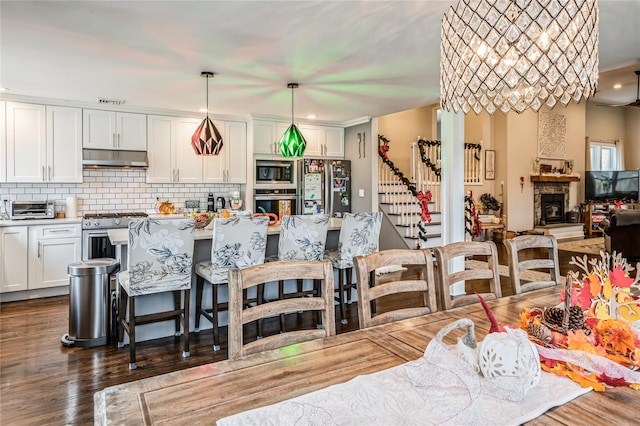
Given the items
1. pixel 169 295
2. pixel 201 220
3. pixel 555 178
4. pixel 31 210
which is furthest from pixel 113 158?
pixel 555 178

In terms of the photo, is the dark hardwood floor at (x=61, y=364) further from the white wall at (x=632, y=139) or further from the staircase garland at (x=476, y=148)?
the white wall at (x=632, y=139)

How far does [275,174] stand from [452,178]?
302 centimetres

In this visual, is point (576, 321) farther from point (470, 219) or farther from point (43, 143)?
point (43, 143)

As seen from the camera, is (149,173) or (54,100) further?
(149,173)

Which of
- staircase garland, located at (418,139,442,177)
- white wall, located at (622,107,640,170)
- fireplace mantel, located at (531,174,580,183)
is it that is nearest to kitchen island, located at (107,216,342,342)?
staircase garland, located at (418,139,442,177)

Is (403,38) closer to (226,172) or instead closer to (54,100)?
(226,172)

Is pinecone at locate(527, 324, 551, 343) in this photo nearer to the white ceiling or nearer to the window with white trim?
the white ceiling

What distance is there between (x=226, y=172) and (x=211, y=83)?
2030 millimetres

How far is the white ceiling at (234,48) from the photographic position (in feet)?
8.54

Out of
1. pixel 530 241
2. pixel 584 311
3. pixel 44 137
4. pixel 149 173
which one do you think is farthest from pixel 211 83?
pixel 584 311

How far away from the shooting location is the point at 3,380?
2.62 metres

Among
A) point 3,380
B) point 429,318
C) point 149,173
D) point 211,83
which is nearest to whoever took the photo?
point 429,318

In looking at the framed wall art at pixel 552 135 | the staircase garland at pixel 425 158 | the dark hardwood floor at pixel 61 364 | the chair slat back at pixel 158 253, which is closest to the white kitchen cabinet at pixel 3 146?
the dark hardwood floor at pixel 61 364

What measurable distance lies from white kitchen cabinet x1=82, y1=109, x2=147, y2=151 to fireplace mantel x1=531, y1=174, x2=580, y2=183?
8315 millimetres
